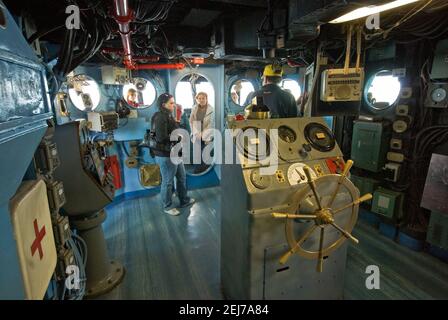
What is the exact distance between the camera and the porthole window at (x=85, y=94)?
365 cm

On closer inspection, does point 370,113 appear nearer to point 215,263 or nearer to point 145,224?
point 215,263

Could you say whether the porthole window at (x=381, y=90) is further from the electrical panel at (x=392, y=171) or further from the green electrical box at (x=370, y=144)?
the electrical panel at (x=392, y=171)

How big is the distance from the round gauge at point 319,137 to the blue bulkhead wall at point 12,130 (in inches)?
60.3

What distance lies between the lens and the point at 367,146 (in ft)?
10.2

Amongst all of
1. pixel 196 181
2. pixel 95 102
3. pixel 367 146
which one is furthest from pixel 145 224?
pixel 367 146

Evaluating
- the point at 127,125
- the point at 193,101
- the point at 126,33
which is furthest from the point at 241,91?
the point at 126,33

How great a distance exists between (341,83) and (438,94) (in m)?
1.19

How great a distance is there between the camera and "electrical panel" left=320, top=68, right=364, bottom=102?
1991 mm

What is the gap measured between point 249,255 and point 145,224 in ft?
6.89

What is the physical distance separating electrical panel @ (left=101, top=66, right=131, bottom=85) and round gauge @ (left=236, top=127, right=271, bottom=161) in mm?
2710

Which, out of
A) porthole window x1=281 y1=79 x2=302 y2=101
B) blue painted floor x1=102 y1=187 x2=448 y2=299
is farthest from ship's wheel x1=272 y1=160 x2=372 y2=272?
porthole window x1=281 y1=79 x2=302 y2=101

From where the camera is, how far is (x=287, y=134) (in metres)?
1.77

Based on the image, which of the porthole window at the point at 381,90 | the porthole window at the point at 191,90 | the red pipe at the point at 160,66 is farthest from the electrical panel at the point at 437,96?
the red pipe at the point at 160,66

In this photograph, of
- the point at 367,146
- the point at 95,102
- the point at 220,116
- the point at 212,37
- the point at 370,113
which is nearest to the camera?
the point at 212,37
